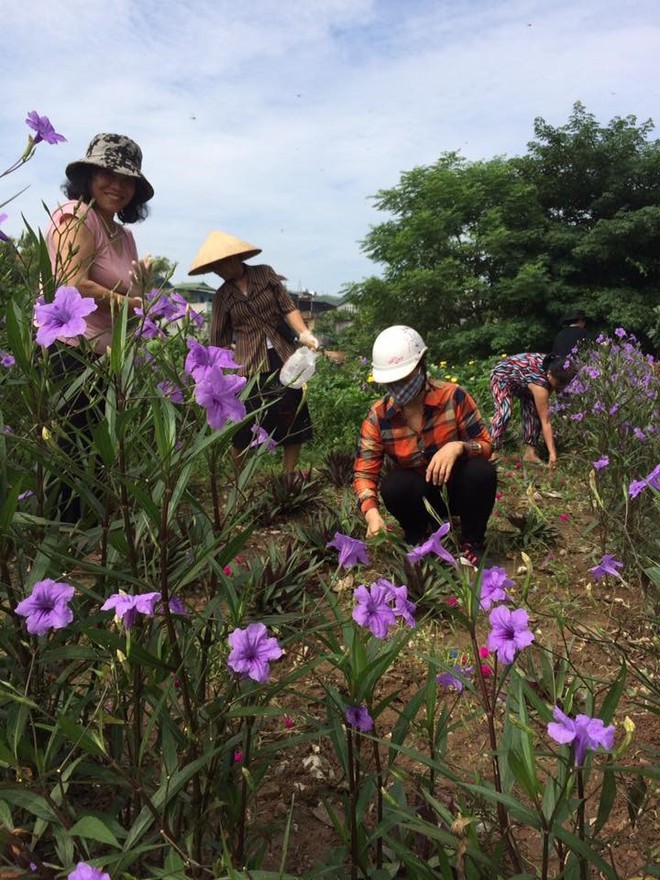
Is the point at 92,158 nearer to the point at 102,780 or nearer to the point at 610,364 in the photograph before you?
the point at 102,780

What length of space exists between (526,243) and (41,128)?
62.8ft

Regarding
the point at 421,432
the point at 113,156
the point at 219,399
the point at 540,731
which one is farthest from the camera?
the point at 421,432

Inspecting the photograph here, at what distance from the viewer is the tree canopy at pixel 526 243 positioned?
57.4ft

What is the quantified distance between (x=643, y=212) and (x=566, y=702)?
18981 millimetres

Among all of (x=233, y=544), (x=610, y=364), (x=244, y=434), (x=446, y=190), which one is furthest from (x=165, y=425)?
(x=446, y=190)

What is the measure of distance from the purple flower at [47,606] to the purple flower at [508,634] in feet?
1.89

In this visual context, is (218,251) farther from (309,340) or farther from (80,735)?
(80,735)

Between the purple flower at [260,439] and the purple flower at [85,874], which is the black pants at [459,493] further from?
the purple flower at [85,874]

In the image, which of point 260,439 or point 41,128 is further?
point 41,128

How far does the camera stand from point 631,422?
3.30 metres

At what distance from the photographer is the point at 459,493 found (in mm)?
2932

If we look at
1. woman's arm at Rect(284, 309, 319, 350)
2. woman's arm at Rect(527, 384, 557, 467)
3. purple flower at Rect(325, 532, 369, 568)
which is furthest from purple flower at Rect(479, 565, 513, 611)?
woman's arm at Rect(527, 384, 557, 467)

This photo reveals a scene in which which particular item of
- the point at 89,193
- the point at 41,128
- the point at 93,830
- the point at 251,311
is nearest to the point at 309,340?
the point at 251,311

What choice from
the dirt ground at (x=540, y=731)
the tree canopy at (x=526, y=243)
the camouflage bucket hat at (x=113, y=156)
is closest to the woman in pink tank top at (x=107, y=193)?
the camouflage bucket hat at (x=113, y=156)
